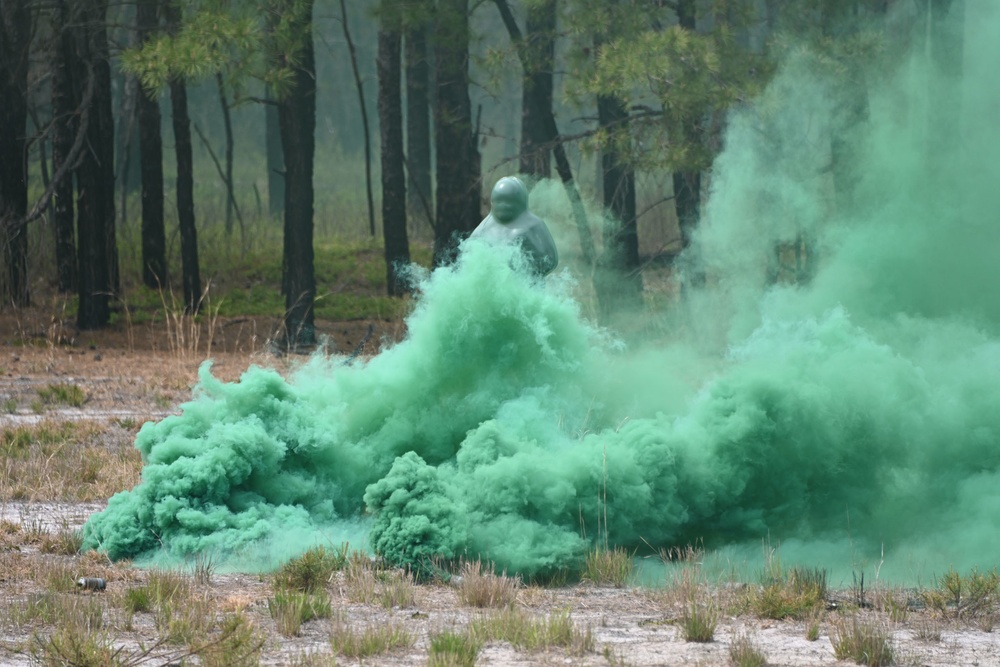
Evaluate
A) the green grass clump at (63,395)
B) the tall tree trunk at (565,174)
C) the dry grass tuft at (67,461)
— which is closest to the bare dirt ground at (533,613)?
the dry grass tuft at (67,461)

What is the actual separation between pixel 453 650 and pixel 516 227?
5456mm

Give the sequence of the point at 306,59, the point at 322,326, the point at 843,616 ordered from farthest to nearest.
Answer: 1. the point at 322,326
2. the point at 306,59
3. the point at 843,616

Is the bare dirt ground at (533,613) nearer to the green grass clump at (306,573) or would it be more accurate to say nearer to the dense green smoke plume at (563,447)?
the green grass clump at (306,573)

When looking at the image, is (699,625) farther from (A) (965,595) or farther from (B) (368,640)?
(A) (965,595)

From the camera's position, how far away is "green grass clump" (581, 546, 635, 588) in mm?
6773

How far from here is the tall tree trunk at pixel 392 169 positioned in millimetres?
20109

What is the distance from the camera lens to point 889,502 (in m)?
7.77

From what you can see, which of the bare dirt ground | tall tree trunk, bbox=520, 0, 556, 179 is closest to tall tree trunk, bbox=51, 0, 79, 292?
tall tree trunk, bbox=520, 0, 556, 179

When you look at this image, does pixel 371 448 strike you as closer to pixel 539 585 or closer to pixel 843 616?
pixel 539 585

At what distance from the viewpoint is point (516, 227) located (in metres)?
10.3

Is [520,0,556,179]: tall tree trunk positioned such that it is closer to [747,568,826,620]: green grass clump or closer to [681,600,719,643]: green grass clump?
[747,568,826,620]: green grass clump

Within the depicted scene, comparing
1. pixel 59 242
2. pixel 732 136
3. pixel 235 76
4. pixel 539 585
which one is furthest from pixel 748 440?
pixel 59 242

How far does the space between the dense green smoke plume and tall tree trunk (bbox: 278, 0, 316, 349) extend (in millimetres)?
7965

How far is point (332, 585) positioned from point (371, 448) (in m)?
1.58
